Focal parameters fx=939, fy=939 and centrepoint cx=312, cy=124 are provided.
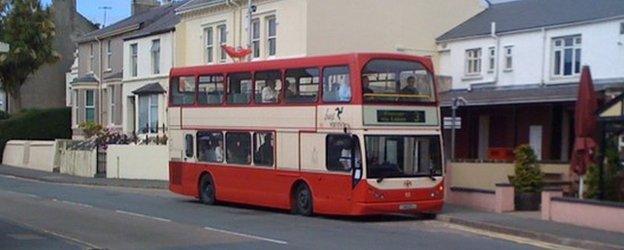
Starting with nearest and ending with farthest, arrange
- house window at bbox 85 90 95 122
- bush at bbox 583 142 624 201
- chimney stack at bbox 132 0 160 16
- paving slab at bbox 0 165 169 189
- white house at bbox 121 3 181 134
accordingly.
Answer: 1. bush at bbox 583 142 624 201
2. paving slab at bbox 0 165 169 189
3. white house at bbox 121 3 181 134
4. house window at bbox 85 90 95 122
5. chimney stack at bbox 132 0 160 16

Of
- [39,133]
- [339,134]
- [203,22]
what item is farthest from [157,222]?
[39,133]

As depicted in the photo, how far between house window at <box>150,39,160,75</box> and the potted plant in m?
26.6

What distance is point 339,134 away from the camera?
848 inches

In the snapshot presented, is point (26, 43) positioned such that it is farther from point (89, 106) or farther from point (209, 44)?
point (89, 106)

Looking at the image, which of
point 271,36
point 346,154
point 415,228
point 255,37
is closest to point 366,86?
point 346,154

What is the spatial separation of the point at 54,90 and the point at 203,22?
29.2 m

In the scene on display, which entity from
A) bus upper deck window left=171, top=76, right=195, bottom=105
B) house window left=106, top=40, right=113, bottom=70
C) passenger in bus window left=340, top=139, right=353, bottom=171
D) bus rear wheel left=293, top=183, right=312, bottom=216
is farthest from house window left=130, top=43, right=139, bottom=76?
passenger in bus window left=340, top=139, right=353, bottom=171

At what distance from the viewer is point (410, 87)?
71.7 feet

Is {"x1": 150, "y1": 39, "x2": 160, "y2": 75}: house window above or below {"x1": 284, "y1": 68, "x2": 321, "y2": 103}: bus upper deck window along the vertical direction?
above

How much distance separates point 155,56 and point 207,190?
21.2 m

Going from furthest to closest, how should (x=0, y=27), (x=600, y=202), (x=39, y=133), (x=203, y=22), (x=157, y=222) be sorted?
1. (x=39, y=133)
2. (x=203, y=22)
3. (x=0, y=27)
4. (x=157, y=222)
5. (x=600, y=202)

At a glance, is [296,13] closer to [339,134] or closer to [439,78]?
[439,78]

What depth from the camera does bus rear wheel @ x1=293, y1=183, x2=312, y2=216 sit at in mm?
22594

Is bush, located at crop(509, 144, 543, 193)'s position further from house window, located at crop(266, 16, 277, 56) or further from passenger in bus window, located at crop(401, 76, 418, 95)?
house window, located at crop(266, 16, 277, 56)
